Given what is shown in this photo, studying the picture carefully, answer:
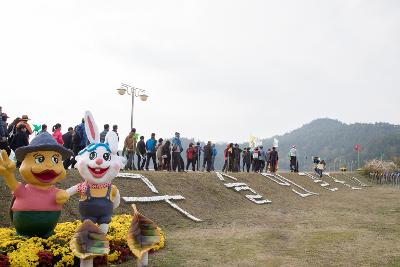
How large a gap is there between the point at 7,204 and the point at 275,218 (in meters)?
9.47

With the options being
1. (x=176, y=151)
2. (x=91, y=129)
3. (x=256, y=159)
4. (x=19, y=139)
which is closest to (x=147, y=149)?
(x=176, y=151)

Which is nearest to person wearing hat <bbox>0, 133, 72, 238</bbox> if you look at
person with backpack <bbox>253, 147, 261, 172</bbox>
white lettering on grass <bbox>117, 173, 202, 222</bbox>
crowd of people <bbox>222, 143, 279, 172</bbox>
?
white lettering on grass <bbox>117, 173, 202, 222</bbox>

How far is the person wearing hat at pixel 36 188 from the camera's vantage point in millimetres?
8453

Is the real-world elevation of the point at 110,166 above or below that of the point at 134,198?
above

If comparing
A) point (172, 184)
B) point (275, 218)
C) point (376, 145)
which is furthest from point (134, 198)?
point (376, 145)

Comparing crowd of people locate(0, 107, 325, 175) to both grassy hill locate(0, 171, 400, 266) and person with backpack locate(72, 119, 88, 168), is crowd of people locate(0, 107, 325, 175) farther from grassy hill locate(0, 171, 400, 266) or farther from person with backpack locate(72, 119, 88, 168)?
grassy hill locate(0, 171, 400, 266)

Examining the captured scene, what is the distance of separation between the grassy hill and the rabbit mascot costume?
160 centimetres

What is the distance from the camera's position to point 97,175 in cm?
888

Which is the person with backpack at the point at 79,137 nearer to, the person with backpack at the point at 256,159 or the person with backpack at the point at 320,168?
the person with backpack at the point at 256,159

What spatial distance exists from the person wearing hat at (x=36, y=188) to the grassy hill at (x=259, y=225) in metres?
2.47

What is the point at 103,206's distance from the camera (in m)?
8.99

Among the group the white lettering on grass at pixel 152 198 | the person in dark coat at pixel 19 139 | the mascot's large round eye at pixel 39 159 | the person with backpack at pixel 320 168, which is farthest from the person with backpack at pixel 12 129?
the person with backpack at pixel 320 168

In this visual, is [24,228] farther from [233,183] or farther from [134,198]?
[233,183]

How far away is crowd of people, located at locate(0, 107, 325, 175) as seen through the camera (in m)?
13.8
